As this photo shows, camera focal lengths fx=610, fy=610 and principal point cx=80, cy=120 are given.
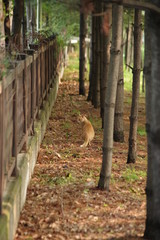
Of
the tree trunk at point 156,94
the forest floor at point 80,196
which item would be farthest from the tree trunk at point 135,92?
the tree trunk at point 156,94

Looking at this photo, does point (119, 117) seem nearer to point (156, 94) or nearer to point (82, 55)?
point (156, 94)

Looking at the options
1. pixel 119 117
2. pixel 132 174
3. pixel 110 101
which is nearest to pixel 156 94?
pixel 110 101

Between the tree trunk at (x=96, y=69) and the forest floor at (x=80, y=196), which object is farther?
the tree trunk at (x=96, y=69)

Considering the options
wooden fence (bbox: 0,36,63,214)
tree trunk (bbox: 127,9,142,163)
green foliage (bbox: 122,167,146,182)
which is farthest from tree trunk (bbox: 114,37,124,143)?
wooden fence (bbox: 0,36,63,214)

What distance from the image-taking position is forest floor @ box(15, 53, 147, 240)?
749 cm

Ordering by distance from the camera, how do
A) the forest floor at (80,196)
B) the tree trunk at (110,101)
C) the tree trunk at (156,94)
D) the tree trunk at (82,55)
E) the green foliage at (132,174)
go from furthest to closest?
the tree trunk at (82,55), the green foliage at (132,174), the tree trunk at (110,101), the forest floor at (80,196), the tree trunk at (156,94)

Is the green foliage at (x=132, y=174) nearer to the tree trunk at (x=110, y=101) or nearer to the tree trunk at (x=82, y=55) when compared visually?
the tree trunk at (x=110, y=101)

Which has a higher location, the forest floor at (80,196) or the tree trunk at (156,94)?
the tree trunk at (156,94)

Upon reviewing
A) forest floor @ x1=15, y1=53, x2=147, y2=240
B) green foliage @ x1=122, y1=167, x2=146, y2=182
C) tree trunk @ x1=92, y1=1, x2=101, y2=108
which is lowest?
green foliage @ x1=122, y1=167, x2=146, y2=182

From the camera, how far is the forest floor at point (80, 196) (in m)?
7.49

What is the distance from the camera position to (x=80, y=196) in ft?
29.1

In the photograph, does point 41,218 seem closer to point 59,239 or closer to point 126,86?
point 59,239

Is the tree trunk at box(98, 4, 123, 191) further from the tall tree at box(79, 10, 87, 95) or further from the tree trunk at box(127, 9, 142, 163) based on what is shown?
the tall tree at box(79, 10, 87, 95)

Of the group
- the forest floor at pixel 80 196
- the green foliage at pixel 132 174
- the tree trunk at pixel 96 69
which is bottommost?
the green foliage at pixel 132 174
